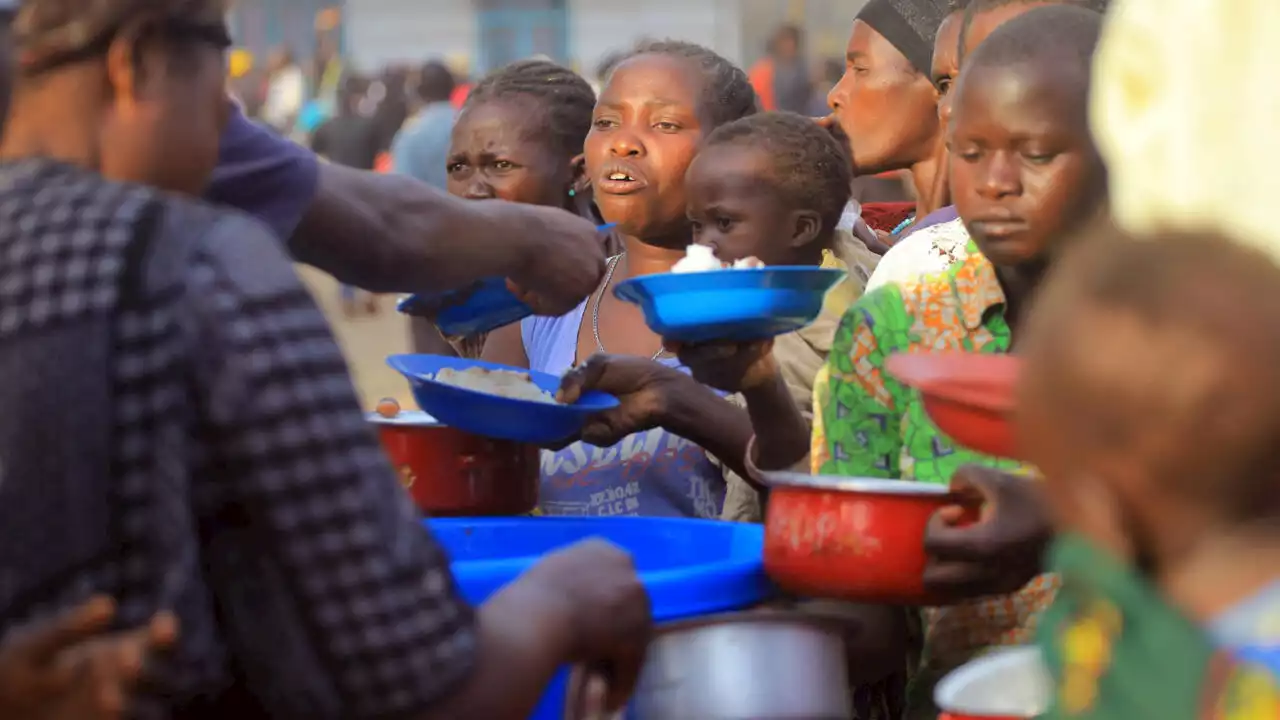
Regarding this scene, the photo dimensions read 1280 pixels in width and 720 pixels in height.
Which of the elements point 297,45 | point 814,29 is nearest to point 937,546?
Answer: point 814,29

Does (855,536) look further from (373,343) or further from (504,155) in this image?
(373,343)

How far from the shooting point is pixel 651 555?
8.79 feet

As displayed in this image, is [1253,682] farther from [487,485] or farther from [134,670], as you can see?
[487,485]

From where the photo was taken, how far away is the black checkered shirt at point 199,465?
1.62 meters

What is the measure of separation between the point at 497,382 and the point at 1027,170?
3.04ft

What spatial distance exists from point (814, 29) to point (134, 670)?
2611 cm

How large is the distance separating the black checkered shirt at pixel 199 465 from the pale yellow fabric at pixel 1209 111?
2.86 feet

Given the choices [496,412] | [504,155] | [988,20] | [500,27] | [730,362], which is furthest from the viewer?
[500,27]

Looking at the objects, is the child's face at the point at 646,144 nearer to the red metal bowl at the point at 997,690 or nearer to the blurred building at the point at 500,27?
the red metal bowl at the point at 997,690

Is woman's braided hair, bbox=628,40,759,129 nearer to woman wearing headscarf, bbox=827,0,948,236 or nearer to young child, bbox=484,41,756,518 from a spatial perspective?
young child, bbox=484,41,756,518

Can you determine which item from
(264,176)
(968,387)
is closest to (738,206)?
(264,176)

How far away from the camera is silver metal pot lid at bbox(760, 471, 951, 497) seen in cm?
217

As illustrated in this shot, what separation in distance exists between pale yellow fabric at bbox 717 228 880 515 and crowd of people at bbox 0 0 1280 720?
27 cm

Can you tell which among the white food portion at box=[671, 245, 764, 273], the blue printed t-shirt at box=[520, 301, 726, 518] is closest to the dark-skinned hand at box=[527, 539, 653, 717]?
the white food portion at box=[671, 245, 764, 273]
